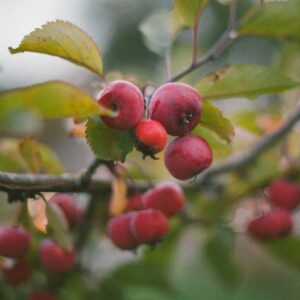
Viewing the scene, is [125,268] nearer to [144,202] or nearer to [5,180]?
[144,202]

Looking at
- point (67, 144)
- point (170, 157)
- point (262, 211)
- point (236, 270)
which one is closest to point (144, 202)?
point (170, 157)

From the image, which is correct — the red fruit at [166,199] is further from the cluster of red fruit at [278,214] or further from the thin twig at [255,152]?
the thin twig at [255,152]

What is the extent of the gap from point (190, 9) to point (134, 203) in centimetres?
46

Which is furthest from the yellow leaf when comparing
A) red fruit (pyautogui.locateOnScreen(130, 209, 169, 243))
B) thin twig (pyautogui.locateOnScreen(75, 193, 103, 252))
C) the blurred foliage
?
thin twig (pyautogui.locateOnScreen(75, 193, 103, 252))

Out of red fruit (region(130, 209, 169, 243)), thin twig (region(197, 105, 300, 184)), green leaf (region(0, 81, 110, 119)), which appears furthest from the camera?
thin twig (region(197, 105, 300, 184))

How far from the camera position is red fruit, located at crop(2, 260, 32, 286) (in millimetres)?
1233

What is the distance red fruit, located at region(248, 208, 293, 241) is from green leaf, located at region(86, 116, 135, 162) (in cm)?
66

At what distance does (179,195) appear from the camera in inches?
43.1

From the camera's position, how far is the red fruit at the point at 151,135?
772 mm

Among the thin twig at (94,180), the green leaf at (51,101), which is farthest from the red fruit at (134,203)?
the green leaf at (51,101)

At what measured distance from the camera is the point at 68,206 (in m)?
1.28

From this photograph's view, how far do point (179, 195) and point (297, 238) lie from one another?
26.9 inches

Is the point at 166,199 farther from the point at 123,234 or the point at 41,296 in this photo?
the point at 41,296

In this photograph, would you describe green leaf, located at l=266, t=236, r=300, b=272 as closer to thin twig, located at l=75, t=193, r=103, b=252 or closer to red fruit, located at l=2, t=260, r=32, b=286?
thin twig, located at l=75, t=193, r=103, b=252
